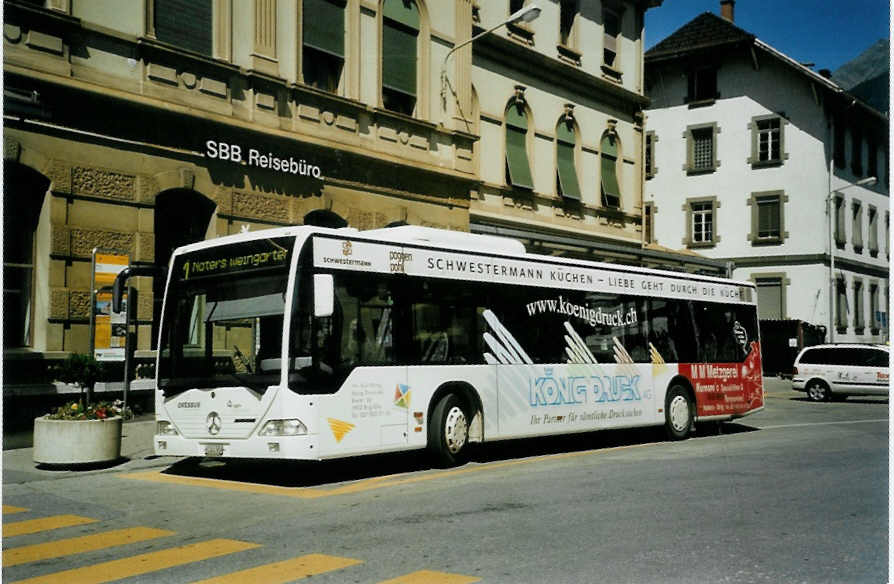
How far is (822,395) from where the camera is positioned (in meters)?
29.4

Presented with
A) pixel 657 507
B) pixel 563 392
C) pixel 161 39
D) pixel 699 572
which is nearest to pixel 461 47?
pixel 161 39

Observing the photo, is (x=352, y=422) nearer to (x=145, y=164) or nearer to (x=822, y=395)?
(x=145, y=164)

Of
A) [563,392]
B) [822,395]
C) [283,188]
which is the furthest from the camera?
[822,395]

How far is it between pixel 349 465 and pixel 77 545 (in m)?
5.76

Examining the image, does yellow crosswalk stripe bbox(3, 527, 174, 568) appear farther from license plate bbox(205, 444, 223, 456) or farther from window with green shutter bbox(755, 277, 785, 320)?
window with green shutter bbox(755, 277, 785, 320)

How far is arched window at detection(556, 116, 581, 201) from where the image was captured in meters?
28.2

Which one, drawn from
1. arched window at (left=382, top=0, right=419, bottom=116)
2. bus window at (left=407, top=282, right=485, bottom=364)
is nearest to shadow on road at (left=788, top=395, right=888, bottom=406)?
arched window at (left=382, top=0, right=419, bottom=116)

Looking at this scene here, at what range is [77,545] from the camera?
297 inches

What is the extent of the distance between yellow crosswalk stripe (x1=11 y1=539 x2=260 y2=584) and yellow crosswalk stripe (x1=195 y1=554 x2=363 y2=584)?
604 millimetres

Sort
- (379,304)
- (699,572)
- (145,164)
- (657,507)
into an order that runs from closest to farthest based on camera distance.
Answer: (699,572) < (657,507) < (379,304) < (145,164)

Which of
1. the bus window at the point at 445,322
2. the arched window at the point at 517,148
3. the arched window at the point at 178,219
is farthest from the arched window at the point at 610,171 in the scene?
the bus window at the point at 445,322

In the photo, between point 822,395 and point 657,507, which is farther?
point 822,395

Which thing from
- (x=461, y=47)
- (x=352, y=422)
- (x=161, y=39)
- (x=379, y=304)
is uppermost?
(x=461, y=47)

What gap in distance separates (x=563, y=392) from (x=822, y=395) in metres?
17.6
